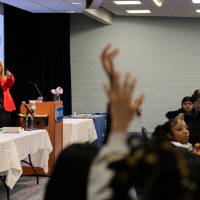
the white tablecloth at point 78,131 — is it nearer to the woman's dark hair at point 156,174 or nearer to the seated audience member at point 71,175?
the seated audience member at point 71,175

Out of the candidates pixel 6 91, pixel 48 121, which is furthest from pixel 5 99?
pixel 48 121

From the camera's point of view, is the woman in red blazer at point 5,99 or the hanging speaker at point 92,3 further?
the hanging speaker at point 92,3

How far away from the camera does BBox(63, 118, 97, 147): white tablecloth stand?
6441mm

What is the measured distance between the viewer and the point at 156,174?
3.08 feet

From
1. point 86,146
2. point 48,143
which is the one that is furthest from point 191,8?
point 86,146

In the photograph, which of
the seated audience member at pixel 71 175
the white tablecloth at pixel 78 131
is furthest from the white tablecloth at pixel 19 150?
the seated audience member at pixel 71 175

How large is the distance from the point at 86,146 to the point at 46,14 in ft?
29.4

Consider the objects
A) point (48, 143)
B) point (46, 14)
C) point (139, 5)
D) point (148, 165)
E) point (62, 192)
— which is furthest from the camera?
point (46, 14)

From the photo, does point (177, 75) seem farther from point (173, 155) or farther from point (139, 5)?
point (173, 155)

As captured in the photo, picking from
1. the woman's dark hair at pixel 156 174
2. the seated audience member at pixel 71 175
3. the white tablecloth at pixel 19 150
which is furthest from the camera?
the white tablecloth at pixel 19 150

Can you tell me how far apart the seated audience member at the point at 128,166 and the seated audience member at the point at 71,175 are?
0.11 metres

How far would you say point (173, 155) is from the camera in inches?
38.5

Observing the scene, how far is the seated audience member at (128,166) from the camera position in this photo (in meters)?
0.95

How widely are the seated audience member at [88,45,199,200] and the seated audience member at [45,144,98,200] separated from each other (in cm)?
11
